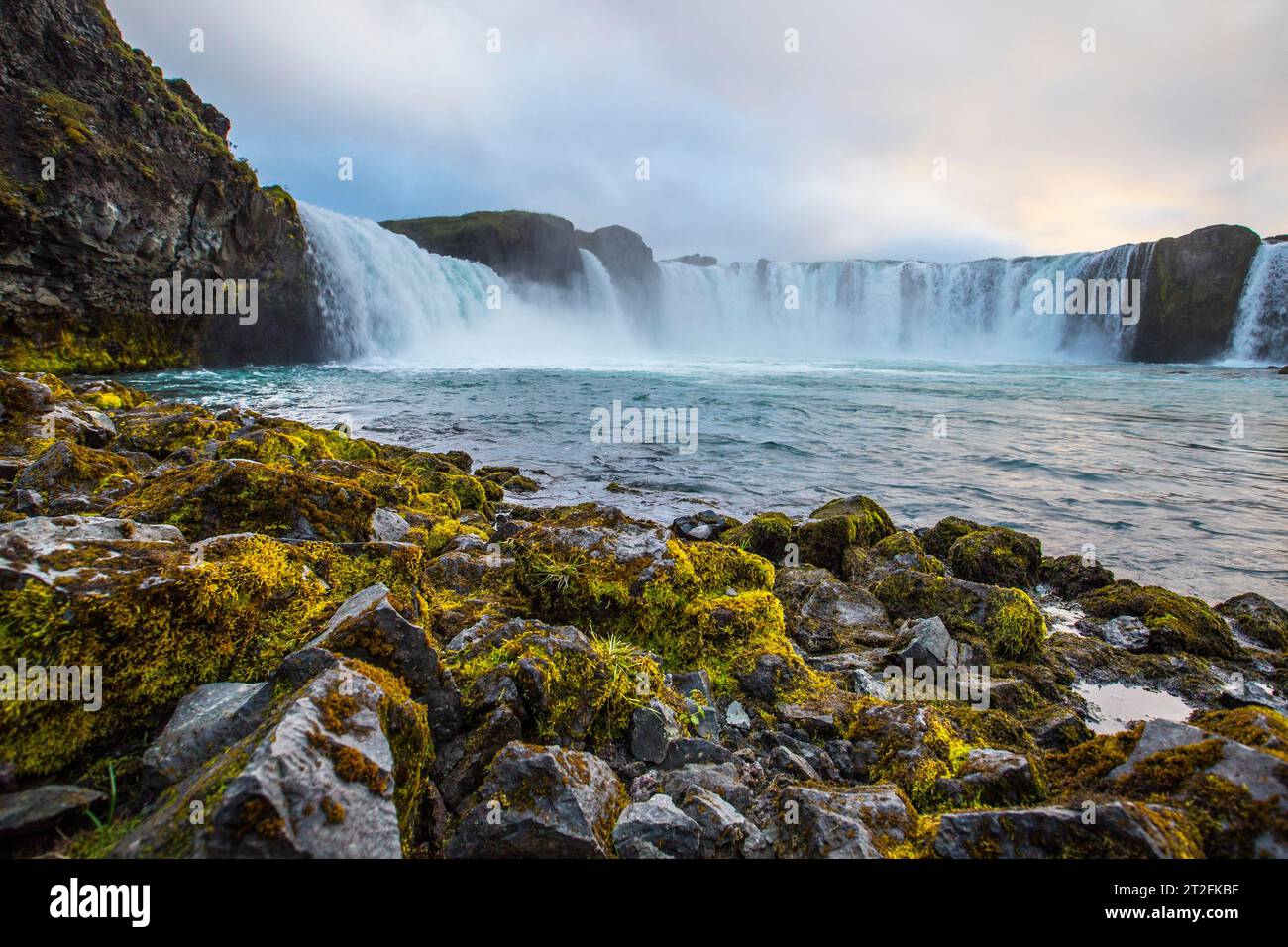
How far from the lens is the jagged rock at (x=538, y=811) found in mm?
2146

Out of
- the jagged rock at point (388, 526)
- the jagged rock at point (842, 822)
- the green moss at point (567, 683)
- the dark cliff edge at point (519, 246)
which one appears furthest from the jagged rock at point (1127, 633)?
the dark cliff edge at point (519, 246)

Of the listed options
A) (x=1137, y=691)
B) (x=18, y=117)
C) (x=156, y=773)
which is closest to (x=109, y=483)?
(x=156, y=773)

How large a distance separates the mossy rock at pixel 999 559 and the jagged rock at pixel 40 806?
25.7ft

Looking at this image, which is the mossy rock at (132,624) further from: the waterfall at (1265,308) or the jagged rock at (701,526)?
the waterfall at (1265,308)

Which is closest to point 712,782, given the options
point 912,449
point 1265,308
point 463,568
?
point 463,568

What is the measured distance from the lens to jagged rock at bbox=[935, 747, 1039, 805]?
2.56 m

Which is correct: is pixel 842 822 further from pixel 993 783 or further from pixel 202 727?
pixel 202 727

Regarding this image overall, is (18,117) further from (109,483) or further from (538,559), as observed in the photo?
(538,559)

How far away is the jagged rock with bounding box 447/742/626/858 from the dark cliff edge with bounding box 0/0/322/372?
27242mm

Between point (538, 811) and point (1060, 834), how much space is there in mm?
1895

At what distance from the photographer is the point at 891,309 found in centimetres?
7525

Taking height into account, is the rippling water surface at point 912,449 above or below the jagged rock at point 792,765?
above
